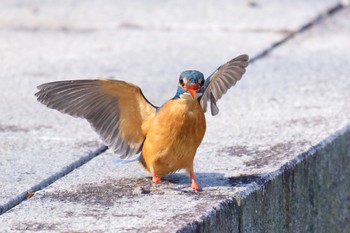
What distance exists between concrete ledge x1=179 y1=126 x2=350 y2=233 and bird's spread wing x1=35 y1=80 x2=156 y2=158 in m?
0.48

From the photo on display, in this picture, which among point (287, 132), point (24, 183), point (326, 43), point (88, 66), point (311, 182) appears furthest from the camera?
point (326, 43)

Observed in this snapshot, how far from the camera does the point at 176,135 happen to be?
13.4 ft

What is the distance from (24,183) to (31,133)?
90cm

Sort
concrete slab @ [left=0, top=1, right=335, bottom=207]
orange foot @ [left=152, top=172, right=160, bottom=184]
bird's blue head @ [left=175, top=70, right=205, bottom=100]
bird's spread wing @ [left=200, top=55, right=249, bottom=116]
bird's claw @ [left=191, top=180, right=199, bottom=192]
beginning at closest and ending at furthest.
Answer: bird's blue head @ [left=175, top=70, right=205, bottom=100]
bird's claw @ [left=191, top=180, right=199, bottom=192]
orange foot @ [left=152, top=172, right=160, bottom=184]
bird's spread wing @ [left=200, top=55, right=249, bottom=116]
concrete slab @ [left=0, top=1, right=335, bottom=207]

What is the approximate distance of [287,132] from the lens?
5043 mm

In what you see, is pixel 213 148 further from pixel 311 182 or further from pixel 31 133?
pixel 31 133

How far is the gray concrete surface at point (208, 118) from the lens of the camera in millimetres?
3961

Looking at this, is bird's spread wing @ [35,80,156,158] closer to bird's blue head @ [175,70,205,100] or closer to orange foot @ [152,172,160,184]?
orange foot @ [152,172,160,184]

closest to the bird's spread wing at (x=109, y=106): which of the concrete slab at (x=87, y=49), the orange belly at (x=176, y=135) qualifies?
the orange belly at (x=176, y=135)

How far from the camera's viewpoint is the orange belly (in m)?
4.05

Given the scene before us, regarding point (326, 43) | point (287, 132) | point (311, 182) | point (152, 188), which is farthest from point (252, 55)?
point (152, 188)

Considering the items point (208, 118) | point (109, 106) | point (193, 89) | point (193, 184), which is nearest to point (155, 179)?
point (193, 184)

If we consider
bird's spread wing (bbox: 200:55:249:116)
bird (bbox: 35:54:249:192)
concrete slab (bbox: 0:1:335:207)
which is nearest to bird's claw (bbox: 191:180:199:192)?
bird (bbox: 35:54:249:192)

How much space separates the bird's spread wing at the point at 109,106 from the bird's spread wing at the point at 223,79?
1.15 feet
